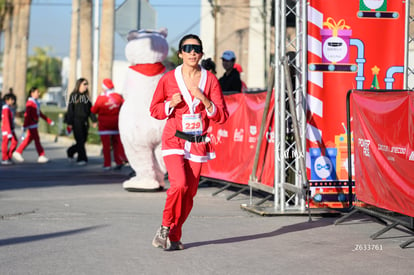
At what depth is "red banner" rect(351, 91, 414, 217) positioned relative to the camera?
8.66m

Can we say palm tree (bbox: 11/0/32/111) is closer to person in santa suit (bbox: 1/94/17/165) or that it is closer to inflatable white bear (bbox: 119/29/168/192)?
person in santa suit (bbox: 1/94/17/165)

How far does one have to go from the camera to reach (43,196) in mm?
13289

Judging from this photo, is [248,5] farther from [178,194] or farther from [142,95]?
[178,194]

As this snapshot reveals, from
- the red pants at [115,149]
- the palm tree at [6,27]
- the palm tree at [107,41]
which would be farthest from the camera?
the palm tree at [6,27]

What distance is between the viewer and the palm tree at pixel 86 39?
110 ft

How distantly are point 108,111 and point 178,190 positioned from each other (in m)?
10.5

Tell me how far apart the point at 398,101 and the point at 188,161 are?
215 cm

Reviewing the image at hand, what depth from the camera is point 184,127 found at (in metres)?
8.30

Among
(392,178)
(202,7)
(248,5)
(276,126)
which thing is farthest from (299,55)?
(202,7)

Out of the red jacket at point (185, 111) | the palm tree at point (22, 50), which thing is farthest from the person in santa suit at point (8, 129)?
the palm tree at point (22, 50)

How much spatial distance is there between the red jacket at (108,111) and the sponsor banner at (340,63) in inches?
302

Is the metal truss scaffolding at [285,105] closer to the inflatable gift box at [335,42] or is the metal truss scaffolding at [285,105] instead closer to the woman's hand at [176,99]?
the inflatable gift box at [335,42]

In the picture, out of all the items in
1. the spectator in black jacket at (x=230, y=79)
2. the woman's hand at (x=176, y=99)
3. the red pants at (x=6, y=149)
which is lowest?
the red pants at (x=6, y=149)

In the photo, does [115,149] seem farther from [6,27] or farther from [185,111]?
[6,27]
